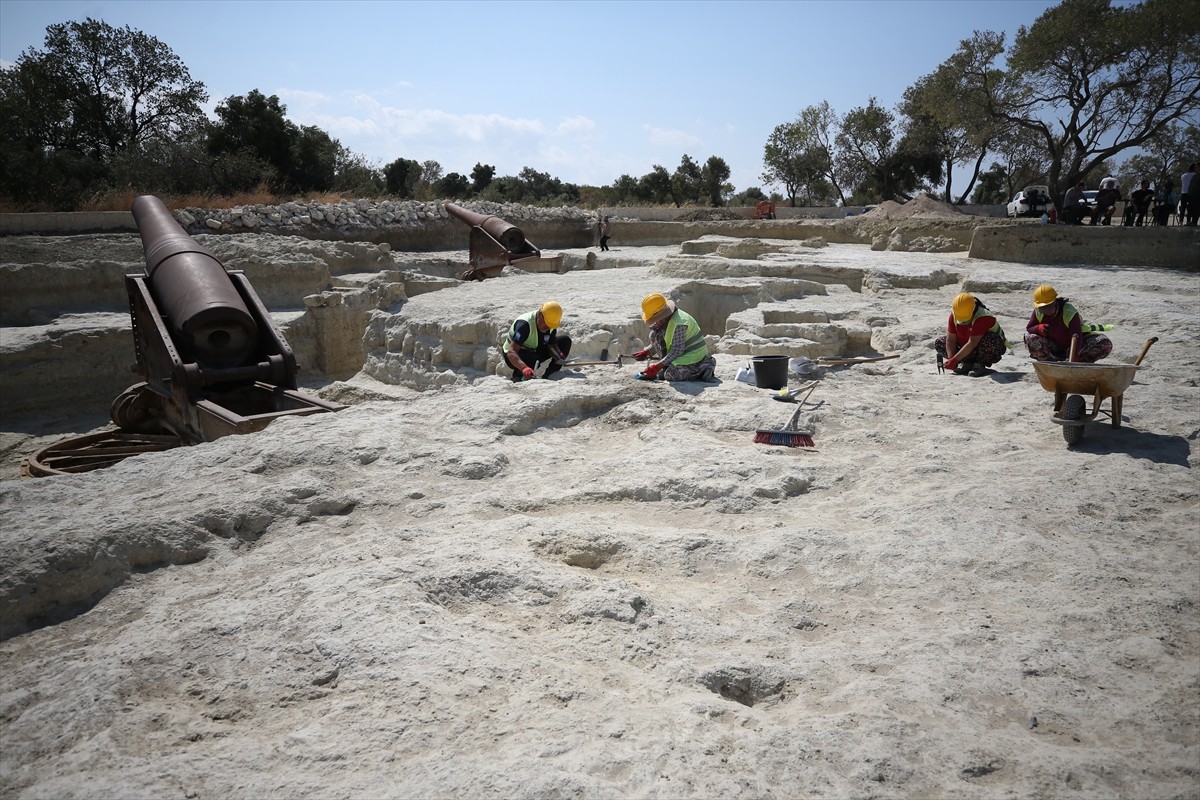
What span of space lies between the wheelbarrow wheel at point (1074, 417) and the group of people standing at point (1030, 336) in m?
0.82

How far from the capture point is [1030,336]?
6.12 m

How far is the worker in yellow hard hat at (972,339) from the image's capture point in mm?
6723

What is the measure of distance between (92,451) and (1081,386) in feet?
26.4

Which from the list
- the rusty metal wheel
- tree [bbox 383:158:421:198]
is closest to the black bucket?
the rusty metal wheel

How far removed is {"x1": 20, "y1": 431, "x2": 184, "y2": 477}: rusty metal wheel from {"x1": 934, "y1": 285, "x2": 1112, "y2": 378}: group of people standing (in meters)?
7.05

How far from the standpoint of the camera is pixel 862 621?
2.85 metres

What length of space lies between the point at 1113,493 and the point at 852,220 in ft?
65.0

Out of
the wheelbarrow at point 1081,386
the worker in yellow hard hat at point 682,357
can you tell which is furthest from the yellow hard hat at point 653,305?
the wheelbarrow at point 1081,386

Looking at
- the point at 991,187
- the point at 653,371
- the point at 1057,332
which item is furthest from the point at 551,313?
the point at 991,187

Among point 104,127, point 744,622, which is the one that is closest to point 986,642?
point 744,622

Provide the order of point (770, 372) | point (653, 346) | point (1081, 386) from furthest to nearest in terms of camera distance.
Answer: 1. point (653, 346)
2. point (770, 372)
3. point (1081, 386)

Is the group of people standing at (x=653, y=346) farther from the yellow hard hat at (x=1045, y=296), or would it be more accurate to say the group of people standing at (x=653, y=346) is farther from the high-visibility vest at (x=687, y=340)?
the yellow hard hat at (x=1045, y=296)

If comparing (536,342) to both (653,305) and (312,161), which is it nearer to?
(653,305)

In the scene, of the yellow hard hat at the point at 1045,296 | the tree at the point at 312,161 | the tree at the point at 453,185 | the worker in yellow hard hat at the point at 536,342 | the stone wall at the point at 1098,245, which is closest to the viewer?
the yellow hard hat at the point at 1045,296
